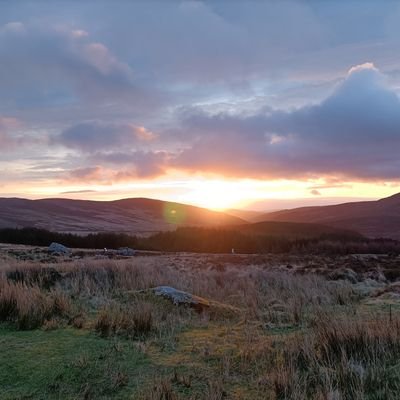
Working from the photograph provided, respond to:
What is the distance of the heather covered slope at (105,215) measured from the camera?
130 metres

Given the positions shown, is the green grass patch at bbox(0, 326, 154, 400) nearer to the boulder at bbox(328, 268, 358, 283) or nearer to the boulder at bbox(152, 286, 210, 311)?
the boulder at bbox(152, 286, 210, 311)

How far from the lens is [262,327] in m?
8.58

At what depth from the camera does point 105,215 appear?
160 metres

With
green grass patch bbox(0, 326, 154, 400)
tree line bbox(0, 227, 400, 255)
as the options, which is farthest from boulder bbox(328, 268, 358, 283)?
tree line bbox(0, 227, 400, 255)

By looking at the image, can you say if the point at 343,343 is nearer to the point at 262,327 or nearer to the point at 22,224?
the point at 262,327

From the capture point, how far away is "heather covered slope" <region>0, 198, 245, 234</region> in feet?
428

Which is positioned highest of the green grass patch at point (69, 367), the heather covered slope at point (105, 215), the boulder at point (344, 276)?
the heather covered slope at point (105, 215)

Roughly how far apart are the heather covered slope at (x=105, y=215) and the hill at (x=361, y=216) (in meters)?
26.3

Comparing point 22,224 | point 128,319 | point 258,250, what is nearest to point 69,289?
point 128,319

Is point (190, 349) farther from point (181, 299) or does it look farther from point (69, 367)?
point (181, 299)

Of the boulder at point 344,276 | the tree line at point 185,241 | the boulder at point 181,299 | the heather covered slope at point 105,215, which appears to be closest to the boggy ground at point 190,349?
the boulder at point 181,299

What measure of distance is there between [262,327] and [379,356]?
3.26 metres

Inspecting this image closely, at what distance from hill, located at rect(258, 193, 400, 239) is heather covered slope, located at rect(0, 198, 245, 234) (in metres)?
26.3

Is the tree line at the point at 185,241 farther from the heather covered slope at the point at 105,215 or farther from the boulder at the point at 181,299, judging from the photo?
the boulder at the point at 181,299
